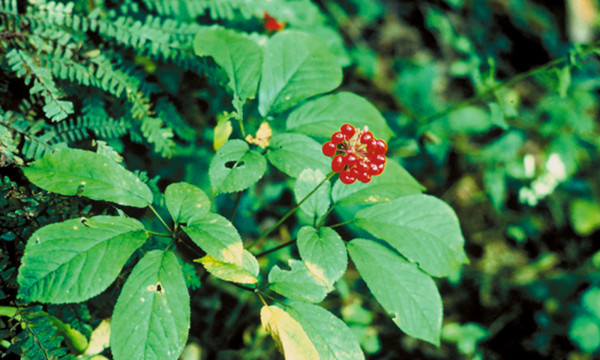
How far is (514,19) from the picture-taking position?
3.97 metres

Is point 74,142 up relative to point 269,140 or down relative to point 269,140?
down

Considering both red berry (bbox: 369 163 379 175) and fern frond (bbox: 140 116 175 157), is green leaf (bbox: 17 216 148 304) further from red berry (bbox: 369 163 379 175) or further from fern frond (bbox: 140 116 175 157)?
red berry (bbox: 369 163 379 175)

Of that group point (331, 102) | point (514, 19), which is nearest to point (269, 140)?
point (331, 102)

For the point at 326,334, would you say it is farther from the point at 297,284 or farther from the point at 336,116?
the point at 336,116

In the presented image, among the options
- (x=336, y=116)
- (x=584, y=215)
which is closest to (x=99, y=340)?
(x=336, y=116)

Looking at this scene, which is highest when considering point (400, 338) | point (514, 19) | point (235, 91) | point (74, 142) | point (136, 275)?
point (514, 19)

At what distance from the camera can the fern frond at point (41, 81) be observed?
1282 mm

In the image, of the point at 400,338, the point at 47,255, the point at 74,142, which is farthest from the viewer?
the point at 400,338

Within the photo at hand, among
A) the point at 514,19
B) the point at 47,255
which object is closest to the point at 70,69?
the point at 47,255

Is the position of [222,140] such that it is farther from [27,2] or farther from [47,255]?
[27,2]

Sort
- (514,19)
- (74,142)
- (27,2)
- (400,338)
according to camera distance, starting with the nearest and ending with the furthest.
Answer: (74,142)
(27,2)
(400,338)
(514,19)

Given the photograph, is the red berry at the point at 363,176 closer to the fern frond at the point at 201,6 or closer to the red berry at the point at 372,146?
the red berry at the point at 372,146

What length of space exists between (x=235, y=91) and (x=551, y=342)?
2719 millimetres

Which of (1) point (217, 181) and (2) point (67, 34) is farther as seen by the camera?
(2) point (67, 34)
